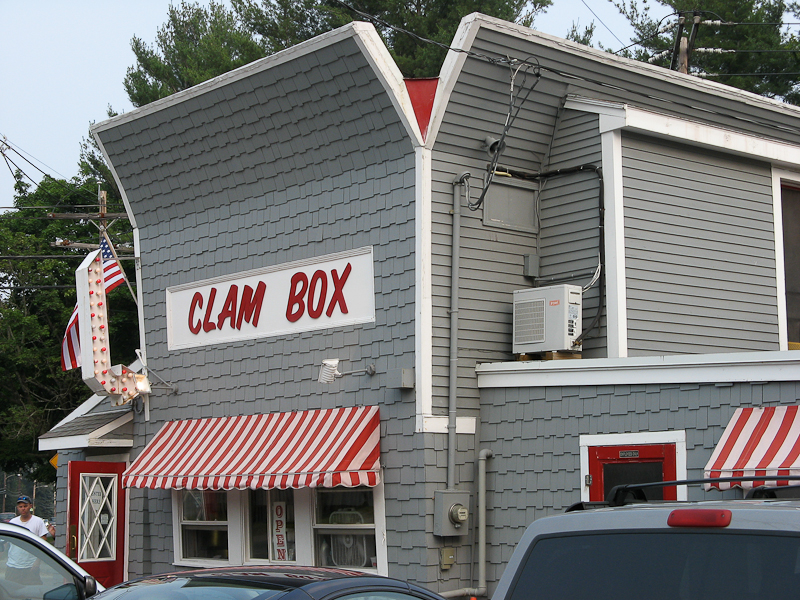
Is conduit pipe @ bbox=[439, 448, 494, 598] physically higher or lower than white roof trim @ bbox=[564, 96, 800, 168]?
lower

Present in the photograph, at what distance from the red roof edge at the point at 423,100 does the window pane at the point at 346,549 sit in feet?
15.3

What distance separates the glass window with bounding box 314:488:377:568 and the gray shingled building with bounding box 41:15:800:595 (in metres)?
0.03

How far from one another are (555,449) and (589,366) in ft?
3.35

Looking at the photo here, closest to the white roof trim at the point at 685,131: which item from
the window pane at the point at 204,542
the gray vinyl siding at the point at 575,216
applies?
the gray vinyl siding at the point at 575,216

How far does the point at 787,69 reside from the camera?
2725 cm

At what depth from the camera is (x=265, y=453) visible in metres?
12.5

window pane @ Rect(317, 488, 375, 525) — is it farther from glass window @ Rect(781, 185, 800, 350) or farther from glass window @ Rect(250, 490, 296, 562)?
glass window @ Rect(781, 185, 800, 350)

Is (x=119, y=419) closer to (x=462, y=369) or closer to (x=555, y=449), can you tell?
(x=462, y=369)

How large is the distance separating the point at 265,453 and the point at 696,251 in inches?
229

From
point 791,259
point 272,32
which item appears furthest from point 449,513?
point 272,32

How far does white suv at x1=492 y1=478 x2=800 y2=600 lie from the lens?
3297 mm

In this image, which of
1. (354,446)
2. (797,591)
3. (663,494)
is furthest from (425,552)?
(797,591)

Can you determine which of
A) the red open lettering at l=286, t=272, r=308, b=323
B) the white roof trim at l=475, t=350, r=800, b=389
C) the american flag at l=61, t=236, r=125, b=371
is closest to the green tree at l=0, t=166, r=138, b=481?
the american flag at l=61, t=236, r=125, b=371

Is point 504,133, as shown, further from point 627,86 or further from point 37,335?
point 37,335
